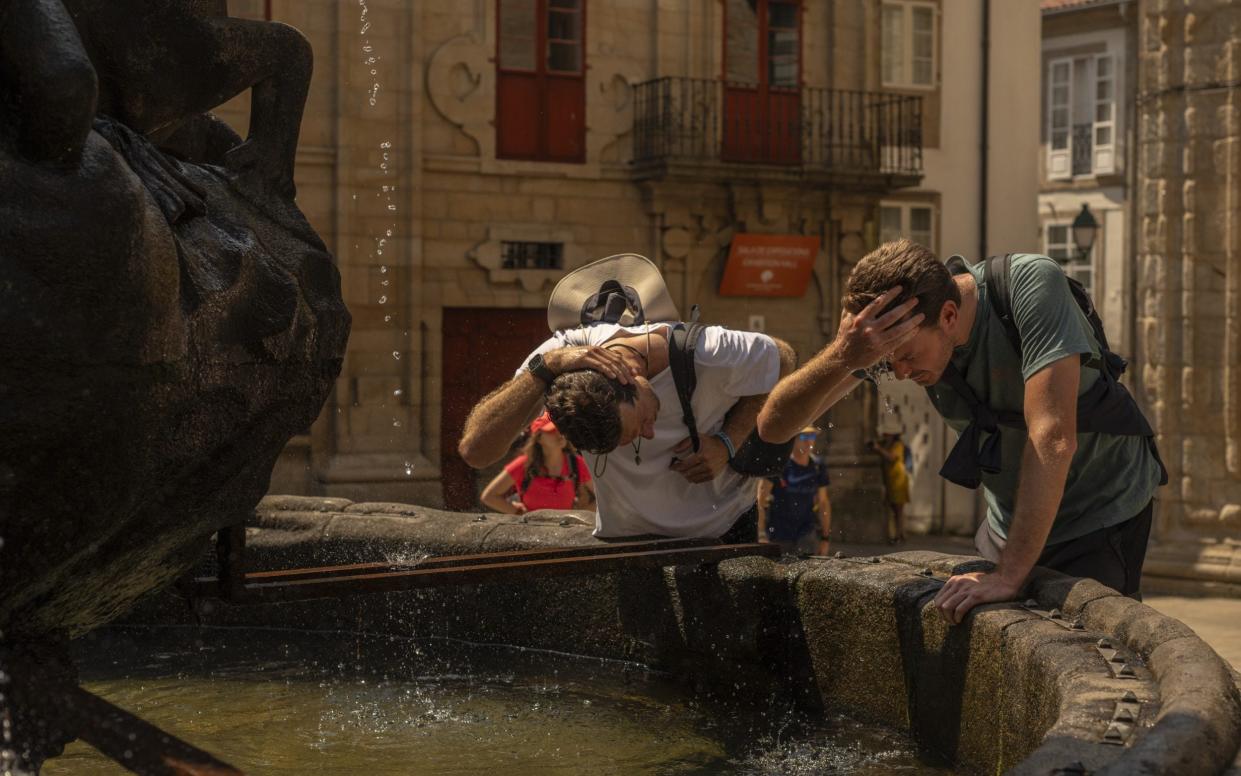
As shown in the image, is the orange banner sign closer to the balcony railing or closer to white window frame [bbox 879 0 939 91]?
the balcony railing

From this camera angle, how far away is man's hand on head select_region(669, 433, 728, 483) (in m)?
4.95

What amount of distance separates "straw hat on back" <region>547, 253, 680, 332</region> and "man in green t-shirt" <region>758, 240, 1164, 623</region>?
3.09ft

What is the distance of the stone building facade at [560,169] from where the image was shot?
1712 cm

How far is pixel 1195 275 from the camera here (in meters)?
12.6

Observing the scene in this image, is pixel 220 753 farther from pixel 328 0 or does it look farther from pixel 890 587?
pixel 328 0

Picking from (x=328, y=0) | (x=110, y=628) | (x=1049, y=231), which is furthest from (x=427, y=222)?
(x=1049, y=231)

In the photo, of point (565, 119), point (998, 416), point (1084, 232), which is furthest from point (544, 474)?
point (1084, 232)

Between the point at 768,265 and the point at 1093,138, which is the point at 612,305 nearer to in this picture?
the point at 768,265

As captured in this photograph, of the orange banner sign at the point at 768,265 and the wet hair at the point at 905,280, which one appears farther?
the orange banner sign at the point at 768,265

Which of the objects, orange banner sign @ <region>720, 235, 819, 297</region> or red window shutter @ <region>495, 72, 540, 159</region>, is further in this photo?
orange banner sign @ <region>720, 235, 819, 297</region>

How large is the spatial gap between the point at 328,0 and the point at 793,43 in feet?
18.9

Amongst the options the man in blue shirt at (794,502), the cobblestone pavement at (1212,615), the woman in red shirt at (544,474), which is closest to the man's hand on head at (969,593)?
the woman in red shirt at (544,474)

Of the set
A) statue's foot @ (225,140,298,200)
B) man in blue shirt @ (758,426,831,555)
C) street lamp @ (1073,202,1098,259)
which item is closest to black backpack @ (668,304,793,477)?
statue's foot @ (225,140,298,200)

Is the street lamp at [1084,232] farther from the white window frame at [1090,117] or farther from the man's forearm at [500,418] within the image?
the man's forearm at [500,418]
